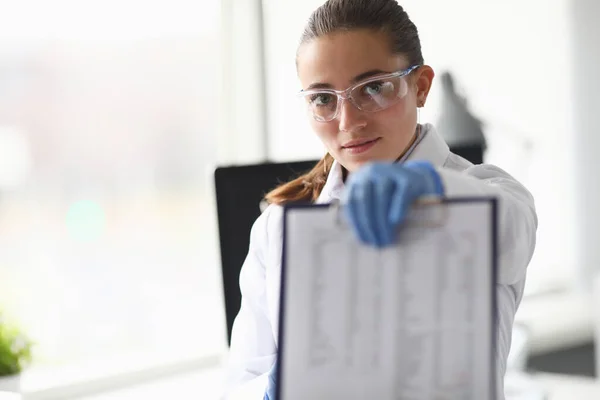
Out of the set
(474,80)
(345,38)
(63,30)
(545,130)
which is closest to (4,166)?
(63,30)

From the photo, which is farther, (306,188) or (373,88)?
(306,188)

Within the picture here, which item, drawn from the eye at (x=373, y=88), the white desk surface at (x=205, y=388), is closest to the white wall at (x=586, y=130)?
the white desk surface at (x=205, y=388)

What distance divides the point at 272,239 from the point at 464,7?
217 cm

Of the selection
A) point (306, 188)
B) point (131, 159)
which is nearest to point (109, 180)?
point (131, 159)

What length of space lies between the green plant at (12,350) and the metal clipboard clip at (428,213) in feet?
3.84

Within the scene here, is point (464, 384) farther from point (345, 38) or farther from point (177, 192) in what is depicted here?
point (177, 192)

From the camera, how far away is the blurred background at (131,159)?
7.16ft

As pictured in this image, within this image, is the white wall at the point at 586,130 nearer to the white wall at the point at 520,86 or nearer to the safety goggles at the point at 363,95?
the white wall at the point at 520,86

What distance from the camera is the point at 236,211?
1571mm

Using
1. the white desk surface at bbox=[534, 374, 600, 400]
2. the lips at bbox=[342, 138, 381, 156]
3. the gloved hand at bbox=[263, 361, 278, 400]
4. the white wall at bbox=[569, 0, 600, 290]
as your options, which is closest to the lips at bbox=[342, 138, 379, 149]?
the lips at bbox=[342, 138, 381, 156]

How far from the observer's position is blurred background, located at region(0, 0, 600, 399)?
218cm

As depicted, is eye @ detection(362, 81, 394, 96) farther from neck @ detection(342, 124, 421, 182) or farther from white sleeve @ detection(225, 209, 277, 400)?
white sleeve @ detection(225, 209, 277, 400)

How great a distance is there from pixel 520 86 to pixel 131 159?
1.77 meters

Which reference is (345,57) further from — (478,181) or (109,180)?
(109,180)
